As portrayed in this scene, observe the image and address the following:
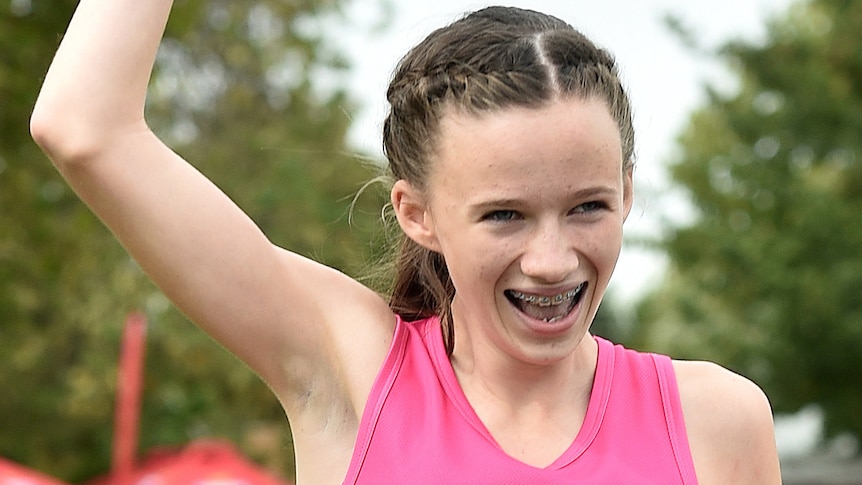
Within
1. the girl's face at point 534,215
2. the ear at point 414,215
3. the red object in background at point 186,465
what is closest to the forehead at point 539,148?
the girl's face at point 534,215

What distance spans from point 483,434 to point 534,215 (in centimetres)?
32

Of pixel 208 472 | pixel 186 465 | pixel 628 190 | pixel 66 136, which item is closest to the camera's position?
pixel 66 136

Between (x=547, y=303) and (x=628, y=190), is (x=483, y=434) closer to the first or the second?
(x=547, y=303)

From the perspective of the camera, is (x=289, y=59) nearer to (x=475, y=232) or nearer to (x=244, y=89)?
(x=244, y=89)

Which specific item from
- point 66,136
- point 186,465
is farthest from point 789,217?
point 66,136

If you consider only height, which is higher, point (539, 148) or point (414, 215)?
point (539, 148)

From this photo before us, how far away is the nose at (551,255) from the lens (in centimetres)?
180

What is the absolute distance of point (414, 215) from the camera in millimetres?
2027

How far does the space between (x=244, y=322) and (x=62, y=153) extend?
334 millimetres

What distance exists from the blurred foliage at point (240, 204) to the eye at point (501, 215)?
915 centimetres

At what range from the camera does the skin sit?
179 cm

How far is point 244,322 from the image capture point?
1886mm

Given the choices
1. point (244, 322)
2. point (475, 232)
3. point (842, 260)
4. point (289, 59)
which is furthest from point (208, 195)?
point (289, 59)

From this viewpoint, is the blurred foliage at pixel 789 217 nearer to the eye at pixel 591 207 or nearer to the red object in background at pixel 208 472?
the red object in background at pixel 208 472
